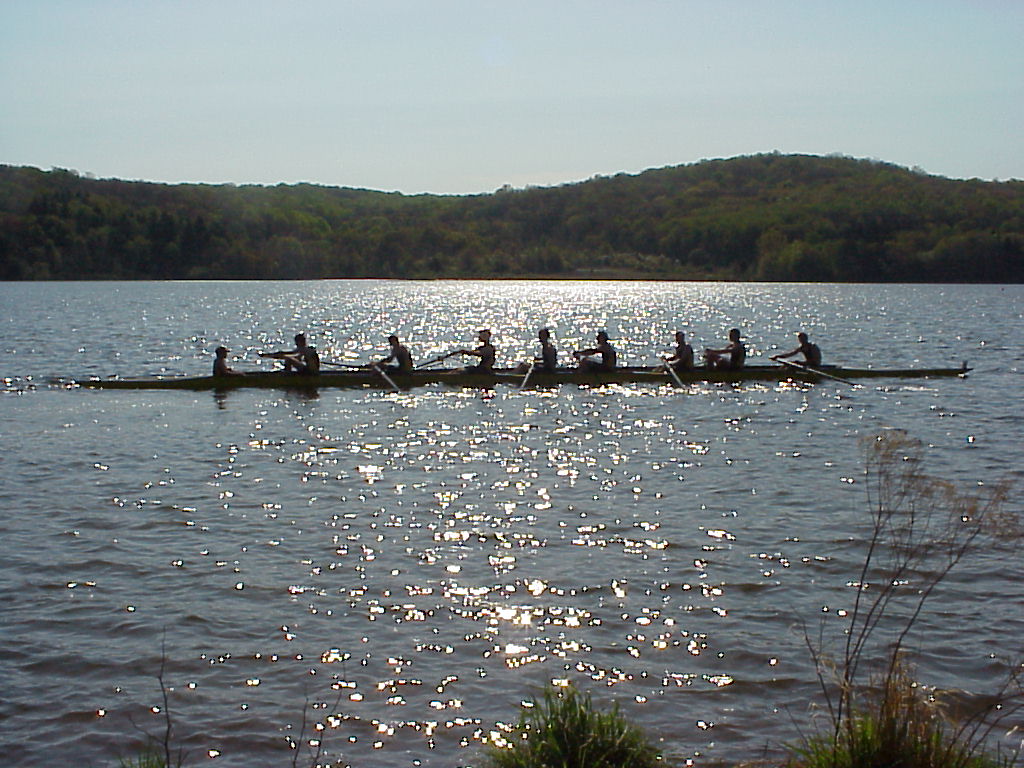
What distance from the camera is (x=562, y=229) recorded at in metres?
150

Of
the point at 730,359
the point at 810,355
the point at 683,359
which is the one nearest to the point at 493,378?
the point at 683,359

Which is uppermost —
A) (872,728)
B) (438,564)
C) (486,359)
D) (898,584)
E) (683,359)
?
(683,359)

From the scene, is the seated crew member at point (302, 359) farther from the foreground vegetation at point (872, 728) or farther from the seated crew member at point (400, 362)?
the foreground vegetation at point (872, 728)

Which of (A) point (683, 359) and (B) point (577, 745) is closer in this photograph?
(B) point (577, 745)

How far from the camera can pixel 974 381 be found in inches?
1180

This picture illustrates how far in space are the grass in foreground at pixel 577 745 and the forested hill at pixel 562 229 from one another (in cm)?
11556

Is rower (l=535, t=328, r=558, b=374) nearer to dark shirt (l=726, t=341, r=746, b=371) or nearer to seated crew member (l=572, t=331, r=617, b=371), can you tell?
seated crew member (l=572, t=331, r=617, b=371)

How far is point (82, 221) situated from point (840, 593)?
11932 centimetres

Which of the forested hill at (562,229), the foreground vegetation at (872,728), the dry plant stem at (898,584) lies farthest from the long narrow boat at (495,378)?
the forested hill at (562,229)

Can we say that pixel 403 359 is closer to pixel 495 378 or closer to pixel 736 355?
pixel 495 378

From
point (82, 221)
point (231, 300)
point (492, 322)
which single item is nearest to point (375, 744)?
point (492, 322)

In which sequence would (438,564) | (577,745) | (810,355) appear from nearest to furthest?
(577,745)
(438,564)
(810,355)

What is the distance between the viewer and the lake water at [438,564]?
7641 mm

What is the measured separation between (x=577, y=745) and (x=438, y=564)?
231 inches
